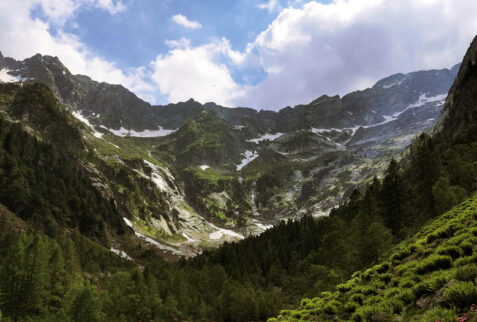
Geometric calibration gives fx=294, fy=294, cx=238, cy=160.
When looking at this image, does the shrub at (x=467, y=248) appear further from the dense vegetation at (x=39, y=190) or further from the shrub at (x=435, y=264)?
the dense vegetation at (x=39, y=190)

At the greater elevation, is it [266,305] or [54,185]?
[54,185]

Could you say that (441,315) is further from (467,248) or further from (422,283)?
(467,248)

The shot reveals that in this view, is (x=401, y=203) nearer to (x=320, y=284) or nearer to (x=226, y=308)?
(x=320, y=284)

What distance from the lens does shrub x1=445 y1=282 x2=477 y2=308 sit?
7.36 m

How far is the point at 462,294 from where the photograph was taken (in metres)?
7.57

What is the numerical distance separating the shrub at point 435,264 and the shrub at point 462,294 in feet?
16.2

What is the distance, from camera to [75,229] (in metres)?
164

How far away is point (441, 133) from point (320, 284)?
96.0 metres

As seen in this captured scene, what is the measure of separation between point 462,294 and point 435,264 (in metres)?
5.70

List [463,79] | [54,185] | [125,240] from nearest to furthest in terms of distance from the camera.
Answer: [463,79]
[54,185]
[125,240]

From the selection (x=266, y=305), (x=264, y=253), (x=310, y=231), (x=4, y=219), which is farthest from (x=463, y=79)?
(x=4, y=219)

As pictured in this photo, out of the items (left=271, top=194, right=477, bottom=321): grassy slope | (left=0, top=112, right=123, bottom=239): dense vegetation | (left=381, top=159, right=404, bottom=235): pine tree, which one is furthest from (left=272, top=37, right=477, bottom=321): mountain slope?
(left=0, top=112, right=123, bottom=239): dense vegetation

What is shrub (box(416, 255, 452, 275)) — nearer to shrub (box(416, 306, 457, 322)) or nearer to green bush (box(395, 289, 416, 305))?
green bush (box(395, 289, 416, 305))

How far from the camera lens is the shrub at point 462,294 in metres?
7.36
